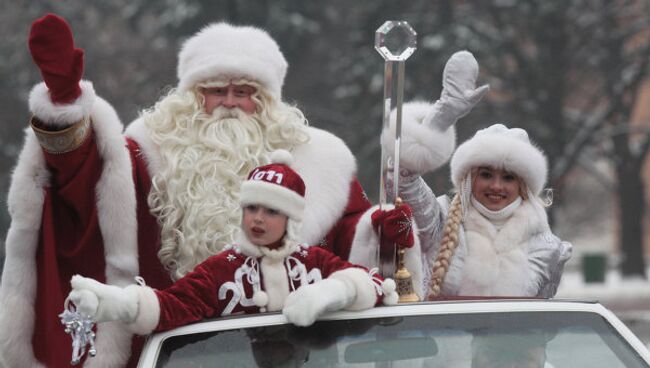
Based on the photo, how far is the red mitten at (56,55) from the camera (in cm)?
462

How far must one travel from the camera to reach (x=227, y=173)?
5.44 m

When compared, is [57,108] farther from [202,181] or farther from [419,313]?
[419,313]

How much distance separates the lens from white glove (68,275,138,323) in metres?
3.91

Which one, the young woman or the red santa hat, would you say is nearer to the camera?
the red santa hat

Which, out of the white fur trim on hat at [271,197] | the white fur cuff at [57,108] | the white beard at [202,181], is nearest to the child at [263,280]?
the white fur trim on hat at [271,197]

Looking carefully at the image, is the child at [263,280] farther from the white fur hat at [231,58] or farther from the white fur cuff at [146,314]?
the white fur hat at [231,58]

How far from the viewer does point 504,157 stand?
5.49 metres

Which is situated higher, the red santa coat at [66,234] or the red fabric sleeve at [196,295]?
the red santa coat at [66,234]

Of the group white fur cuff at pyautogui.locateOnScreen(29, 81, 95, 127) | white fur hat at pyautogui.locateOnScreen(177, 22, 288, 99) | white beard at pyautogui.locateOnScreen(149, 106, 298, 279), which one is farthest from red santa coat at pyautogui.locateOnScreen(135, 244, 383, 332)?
white fur hat at pyautogui.locateOnScreen(177, 22, 288, 99)

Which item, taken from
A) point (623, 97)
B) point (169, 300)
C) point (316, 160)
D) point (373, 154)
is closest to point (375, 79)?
point (373, 154)

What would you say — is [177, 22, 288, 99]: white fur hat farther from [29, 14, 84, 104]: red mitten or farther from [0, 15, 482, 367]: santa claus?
[29, 14, 84, 104]: red mitten

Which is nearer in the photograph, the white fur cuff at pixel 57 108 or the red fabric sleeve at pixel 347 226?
the white fur cuff at pixel 57 108

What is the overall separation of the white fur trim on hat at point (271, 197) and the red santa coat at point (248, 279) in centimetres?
13

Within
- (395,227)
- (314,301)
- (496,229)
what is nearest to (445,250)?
(496,229)
